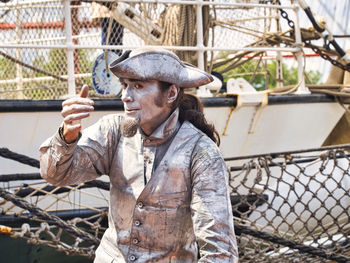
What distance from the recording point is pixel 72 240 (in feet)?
14.5

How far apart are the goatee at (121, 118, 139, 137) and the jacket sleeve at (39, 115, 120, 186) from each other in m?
0.12

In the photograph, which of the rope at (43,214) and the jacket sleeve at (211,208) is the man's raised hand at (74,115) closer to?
the jacket sleeve at (211,208)

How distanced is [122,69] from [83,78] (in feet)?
12.4

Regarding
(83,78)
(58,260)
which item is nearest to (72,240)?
(58,260)

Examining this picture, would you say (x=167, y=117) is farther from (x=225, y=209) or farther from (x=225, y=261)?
(x=225, y=261)

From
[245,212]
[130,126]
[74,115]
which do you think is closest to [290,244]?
[245,212]

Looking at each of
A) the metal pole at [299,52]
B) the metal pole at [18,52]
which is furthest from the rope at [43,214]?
the metal pole at [299,52]

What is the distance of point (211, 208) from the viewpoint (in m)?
1.82

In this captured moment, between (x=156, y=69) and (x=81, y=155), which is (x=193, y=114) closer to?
(x=156, y=69)

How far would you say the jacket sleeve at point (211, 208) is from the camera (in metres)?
1.78

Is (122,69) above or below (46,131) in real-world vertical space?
above

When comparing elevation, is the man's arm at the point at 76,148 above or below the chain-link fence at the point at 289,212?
above

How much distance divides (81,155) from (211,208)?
0.50m

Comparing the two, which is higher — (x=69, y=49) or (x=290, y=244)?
(x=69, y=49)
